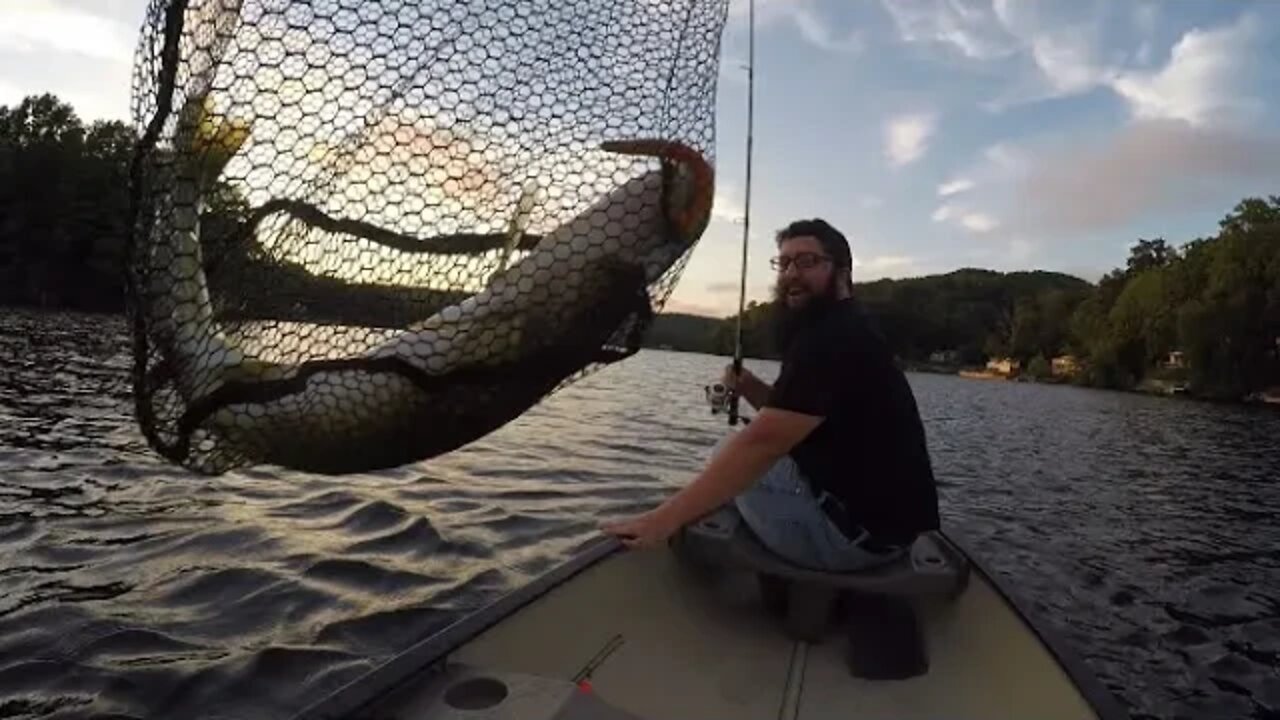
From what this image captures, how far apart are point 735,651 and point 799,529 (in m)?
0.69

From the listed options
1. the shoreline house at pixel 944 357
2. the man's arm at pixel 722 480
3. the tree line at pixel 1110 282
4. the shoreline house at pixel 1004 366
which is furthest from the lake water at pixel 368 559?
the shoreline house at pixel 944 357

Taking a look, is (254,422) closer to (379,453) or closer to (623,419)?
(379,453)

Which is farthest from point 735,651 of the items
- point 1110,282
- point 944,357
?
point 944,357

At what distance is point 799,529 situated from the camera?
4219 millimetres

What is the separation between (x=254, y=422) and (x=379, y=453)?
394 mm

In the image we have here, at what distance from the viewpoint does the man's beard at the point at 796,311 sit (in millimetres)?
4047

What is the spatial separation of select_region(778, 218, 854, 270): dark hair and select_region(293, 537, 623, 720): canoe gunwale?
7.17ft

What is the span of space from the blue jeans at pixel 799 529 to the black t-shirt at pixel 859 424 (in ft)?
0.33

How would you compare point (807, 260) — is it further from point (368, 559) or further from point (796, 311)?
point (368, 559)

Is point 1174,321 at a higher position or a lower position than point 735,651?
higher

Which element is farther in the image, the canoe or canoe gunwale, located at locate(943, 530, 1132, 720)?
canoe gunwale, located at locate(943, 530, 1132, 720)

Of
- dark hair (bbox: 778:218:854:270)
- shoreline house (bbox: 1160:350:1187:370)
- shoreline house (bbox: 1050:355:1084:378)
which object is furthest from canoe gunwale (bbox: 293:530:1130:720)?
shoreline house (bbox: 1050:355:1084:378)

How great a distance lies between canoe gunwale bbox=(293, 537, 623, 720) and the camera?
9.66ft

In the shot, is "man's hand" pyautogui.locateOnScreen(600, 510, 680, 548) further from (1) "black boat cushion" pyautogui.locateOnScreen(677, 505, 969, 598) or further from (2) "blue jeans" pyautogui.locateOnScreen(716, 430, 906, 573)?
(1) "black boat cushion" pyautogui.locateOnScreen(677, 505, 969, 598)
